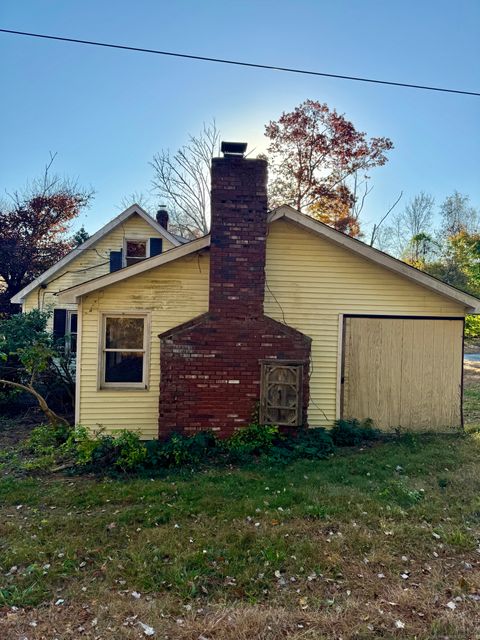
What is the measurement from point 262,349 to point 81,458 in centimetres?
337

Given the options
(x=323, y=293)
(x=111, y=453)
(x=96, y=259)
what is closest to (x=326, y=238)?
(x=323, y=293)

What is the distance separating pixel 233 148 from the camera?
712 centimetres

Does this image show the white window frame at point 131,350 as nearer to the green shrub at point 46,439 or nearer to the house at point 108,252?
the green shrub at point 46,439

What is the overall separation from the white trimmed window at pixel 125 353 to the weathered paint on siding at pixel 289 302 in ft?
0.56

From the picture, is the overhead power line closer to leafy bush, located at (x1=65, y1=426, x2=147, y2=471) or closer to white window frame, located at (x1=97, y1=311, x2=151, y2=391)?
white window frame, located at (x1=97, y1=311, x2=151, y2=391)

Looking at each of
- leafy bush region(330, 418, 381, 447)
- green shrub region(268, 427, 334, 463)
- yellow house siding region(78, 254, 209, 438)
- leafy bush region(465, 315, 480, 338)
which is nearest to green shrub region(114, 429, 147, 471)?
yellow house siding region(78, 254, 209, 438)

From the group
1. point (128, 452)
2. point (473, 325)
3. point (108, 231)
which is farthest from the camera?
point (473, 325)

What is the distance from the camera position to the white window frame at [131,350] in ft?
24.2

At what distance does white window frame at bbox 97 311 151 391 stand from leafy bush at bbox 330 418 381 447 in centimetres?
373

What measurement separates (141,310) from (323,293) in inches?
139

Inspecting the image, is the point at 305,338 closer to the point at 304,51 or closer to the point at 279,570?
the point at 279,570

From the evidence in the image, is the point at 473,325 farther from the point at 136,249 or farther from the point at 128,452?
the point at 128,452

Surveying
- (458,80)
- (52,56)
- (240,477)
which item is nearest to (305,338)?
(240,477)

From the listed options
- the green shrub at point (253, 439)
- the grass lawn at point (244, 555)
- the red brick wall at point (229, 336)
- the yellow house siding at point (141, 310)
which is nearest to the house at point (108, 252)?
the yellow house siding at point (141, 310)
